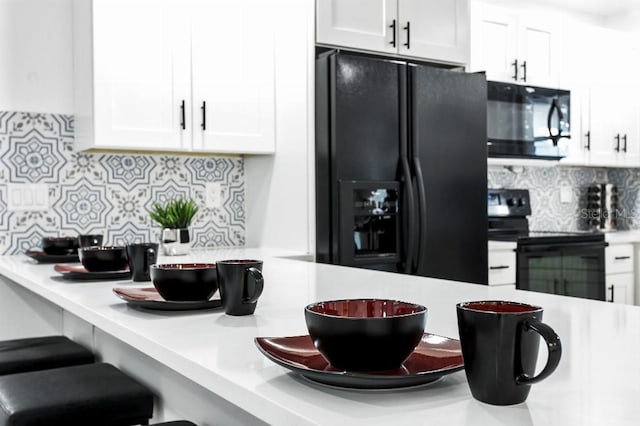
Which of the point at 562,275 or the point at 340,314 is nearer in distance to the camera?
the point at 340,314

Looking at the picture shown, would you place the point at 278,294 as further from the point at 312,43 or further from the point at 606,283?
the point at 606,283

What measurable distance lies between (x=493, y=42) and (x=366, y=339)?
3.50 m

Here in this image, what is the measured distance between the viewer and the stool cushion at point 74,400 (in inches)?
54.5

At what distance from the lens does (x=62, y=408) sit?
1.40 metres

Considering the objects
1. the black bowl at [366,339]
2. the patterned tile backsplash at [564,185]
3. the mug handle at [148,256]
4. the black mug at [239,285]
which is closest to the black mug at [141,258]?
the mug handle at [148,256]

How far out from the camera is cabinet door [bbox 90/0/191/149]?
2650 mm

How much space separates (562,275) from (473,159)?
0.95m

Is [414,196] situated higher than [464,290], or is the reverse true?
[414,196]

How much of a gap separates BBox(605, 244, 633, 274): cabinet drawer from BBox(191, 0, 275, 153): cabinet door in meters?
2.36

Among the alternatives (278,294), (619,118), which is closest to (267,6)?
(278,294)

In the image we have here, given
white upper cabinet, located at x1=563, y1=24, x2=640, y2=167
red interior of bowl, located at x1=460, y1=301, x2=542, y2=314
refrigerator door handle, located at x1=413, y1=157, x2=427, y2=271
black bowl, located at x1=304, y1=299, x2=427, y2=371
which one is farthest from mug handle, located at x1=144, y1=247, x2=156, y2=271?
white upper cabinet, located at x1=563, y1=24, x2=640, y2=167

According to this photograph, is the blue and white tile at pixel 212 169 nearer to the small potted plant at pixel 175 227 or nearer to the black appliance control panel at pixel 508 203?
the small potted plant at pixel 175 227

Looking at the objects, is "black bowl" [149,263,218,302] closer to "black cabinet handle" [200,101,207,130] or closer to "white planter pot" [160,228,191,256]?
"white planter pot" [160,228,191,256]

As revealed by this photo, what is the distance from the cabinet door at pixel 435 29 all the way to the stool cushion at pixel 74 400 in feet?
7.69
